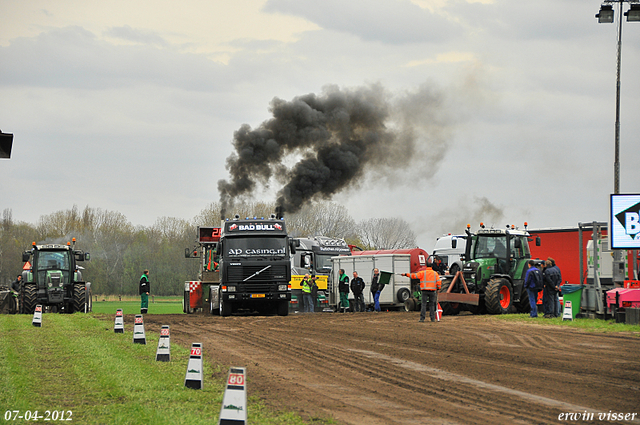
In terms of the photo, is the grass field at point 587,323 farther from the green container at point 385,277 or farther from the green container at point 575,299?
the green container at point 385,277

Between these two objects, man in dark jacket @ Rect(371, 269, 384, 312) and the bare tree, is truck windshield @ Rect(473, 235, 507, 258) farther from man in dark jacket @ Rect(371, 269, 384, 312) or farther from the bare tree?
the bare tree

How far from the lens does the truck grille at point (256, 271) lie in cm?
2616

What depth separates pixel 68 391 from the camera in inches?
368

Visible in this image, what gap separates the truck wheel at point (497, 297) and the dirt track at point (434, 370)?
14.1 feet

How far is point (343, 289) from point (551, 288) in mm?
9949

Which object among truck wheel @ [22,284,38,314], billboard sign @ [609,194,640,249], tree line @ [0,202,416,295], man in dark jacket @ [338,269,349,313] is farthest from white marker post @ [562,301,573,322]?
tree line @ [0,202,416,295]

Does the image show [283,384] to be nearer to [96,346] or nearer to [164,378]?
[164,378]

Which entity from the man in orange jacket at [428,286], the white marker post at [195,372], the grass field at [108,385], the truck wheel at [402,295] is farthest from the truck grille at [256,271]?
the white marker post at [195,372]

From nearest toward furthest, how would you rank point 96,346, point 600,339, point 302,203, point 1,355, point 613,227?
1. point 1,355
2. point 96,346
3. point 600,339
4. point 613,227
5. point 302,203

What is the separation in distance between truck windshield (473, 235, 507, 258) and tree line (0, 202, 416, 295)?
143 ft

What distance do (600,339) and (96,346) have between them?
1118cm

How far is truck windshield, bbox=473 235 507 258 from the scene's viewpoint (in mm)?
26094

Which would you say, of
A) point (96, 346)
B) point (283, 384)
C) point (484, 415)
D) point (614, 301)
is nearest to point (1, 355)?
point (96, 346)

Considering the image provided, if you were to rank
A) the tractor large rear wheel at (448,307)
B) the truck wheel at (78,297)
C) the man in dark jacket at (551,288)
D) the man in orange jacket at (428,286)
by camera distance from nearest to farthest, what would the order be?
the man in orange jacket at (428,286) < the man in dark jacket at (551,288) < the tractor large rear wheel at (448,307) < the truck wheel at (78,297)
